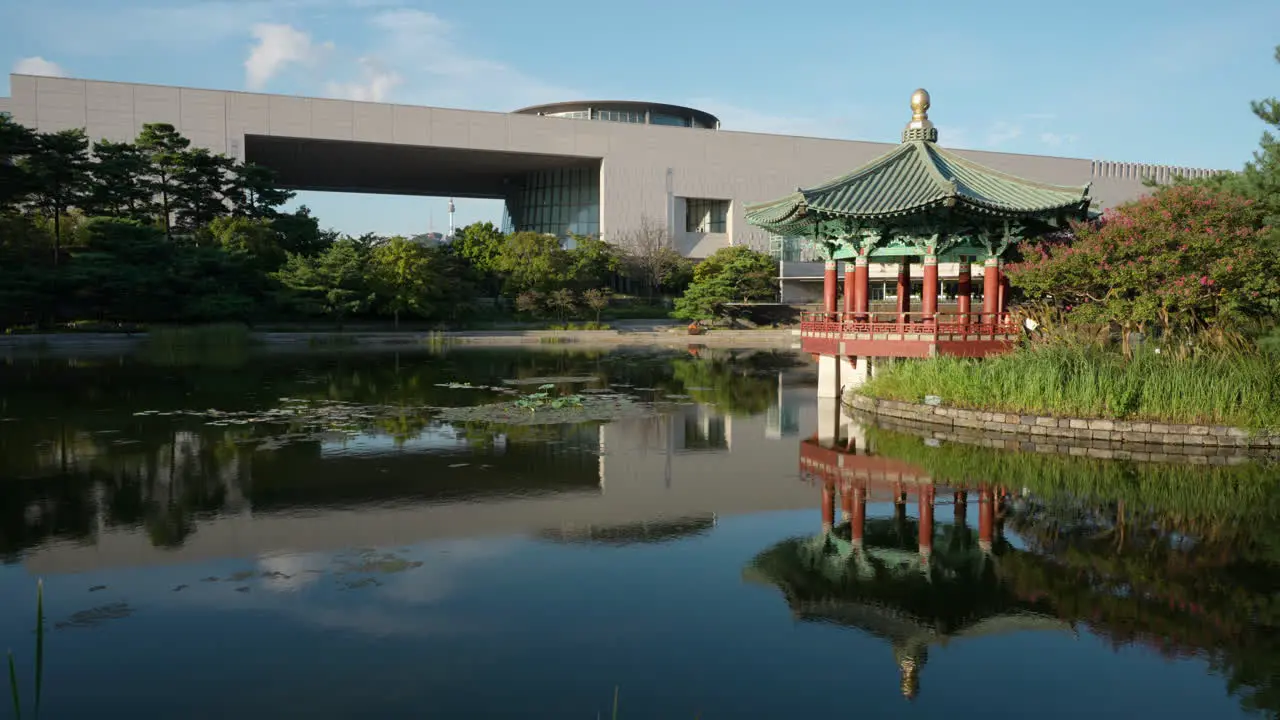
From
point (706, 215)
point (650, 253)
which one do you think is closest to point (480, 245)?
point (650, 253)

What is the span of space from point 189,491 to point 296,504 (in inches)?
68.8

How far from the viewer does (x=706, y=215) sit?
222ft

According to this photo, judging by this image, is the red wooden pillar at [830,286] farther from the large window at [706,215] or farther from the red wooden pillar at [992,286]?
the large window at [706,215]

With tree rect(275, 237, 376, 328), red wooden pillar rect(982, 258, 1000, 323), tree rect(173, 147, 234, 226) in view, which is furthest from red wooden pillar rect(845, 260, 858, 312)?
tree rect(173, 147, 234, 226)

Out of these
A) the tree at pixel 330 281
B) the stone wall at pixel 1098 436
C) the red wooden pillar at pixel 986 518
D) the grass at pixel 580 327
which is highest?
the tree at pixel 330 281

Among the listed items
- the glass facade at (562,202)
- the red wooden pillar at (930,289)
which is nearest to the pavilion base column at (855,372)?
the red wooden pillar at (930,289)

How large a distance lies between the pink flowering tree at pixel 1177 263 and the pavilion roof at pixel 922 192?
201 centimetres

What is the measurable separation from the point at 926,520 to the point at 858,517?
0.78m

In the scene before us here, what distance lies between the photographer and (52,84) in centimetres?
5256

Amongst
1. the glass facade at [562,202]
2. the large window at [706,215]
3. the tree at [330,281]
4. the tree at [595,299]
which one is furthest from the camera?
the glass facade at [562,202]

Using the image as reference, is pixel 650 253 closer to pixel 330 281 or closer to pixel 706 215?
pixel 706 215

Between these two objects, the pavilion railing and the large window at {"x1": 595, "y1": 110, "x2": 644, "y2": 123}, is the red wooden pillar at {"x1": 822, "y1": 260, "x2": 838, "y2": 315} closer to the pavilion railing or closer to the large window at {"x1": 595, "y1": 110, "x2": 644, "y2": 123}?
the pavilion railing

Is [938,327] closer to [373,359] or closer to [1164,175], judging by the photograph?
[373,359]

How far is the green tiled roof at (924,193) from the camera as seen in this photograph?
1945 centimetres
